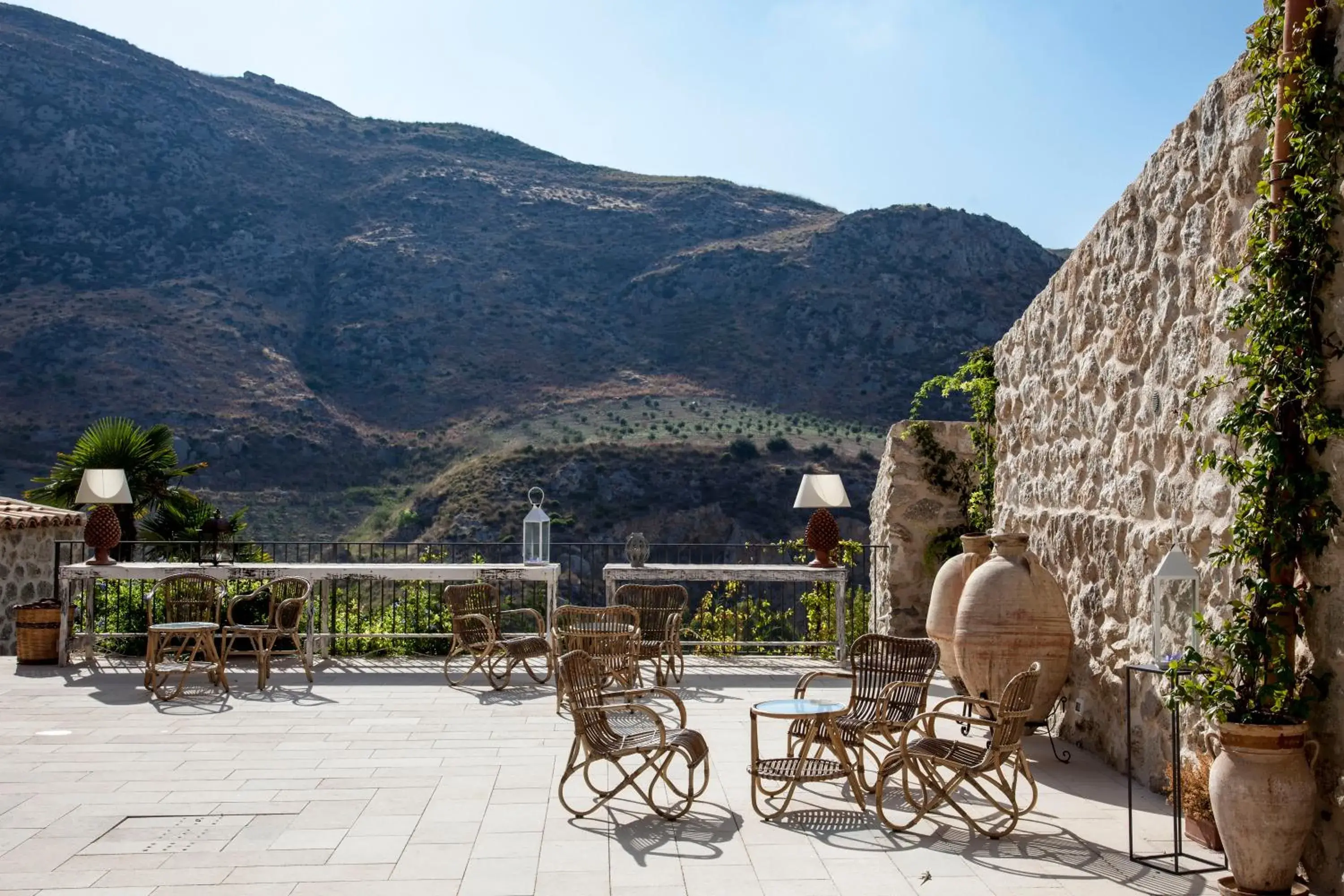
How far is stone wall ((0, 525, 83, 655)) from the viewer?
10750 millimetres

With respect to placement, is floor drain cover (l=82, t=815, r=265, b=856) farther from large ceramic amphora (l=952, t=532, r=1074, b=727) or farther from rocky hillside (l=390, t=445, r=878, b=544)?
rocky hillside (l=390, t=445, r=878, b=544)

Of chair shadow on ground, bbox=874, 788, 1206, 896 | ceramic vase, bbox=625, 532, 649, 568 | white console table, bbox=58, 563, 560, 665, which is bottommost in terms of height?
chair shadow on ground, bbox=874, 788, 1206, 896

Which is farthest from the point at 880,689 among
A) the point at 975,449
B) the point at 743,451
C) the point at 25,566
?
A: the point at 743,451

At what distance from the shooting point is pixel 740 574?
8648 millimetres

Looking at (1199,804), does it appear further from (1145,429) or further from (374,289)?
(374,289)

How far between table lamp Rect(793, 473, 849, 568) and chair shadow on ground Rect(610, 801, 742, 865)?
Answer: 4138 millimetres

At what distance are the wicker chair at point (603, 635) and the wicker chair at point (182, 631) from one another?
2.43 meters

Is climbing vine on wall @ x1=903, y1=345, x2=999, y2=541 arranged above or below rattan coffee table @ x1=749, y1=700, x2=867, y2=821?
above

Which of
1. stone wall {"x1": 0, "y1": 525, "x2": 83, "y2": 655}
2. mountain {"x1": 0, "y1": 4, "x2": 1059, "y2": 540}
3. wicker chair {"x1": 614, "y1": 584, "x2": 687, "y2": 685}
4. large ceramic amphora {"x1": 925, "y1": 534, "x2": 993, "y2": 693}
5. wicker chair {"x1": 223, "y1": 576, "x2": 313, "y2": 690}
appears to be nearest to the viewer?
Answer: large ceramic amphora {"x1": 925, "y1": 534, "x2": 993, "y2": 693}

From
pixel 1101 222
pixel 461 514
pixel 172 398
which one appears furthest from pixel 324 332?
pixel 1101 222

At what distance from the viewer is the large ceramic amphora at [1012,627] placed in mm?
5730

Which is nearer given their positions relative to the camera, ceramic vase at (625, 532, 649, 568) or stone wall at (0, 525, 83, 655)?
ceramic vase at (625, 532, 649, 568)

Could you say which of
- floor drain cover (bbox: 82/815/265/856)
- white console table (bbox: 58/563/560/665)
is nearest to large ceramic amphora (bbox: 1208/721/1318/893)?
floor drain cover (bbox: 82/815/265/856)

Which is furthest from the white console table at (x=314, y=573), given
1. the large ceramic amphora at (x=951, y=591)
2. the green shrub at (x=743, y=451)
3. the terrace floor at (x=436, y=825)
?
the green shrub at (x=743, y=451)
